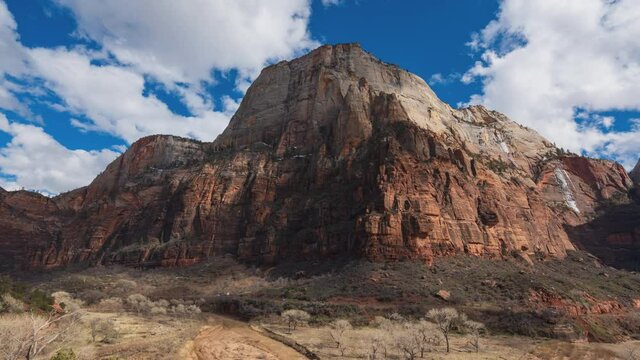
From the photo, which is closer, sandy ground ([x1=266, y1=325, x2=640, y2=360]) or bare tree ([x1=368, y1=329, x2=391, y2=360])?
bare tree ([x1=368, y1=329, x2=391, y2=360])

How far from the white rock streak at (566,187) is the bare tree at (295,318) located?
102 meters

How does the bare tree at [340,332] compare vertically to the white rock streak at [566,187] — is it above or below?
below

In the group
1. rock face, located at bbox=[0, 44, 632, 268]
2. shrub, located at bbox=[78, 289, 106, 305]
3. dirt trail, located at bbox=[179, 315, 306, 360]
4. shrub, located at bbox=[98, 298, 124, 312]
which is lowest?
dirt trail, located at bbox=[179, 315, 306, 360]

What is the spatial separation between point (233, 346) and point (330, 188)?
2058 inches

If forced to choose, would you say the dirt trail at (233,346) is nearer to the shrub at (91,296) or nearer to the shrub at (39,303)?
the shrub at (39,303)

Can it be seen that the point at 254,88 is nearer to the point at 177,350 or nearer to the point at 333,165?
the point at 333,165

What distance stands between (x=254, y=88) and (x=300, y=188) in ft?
168

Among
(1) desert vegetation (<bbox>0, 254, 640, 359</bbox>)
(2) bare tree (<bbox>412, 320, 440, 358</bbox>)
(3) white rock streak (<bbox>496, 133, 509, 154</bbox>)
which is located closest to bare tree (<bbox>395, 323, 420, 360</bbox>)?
(1) desert vegetation (<bbox>0, 254, 640, 359</bbox>)

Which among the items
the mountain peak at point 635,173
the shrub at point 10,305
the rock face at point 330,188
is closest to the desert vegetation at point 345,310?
the shrub at point 10,305

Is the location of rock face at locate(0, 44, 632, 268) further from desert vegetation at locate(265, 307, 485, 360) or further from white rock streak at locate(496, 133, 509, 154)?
desert vegetation at locate(265, 307, 485, 360)

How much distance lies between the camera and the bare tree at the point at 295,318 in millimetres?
52044

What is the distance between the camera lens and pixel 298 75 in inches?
5118

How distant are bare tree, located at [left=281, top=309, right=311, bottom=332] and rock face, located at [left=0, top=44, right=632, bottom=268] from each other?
720 inches

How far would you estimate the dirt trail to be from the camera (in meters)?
37.1
